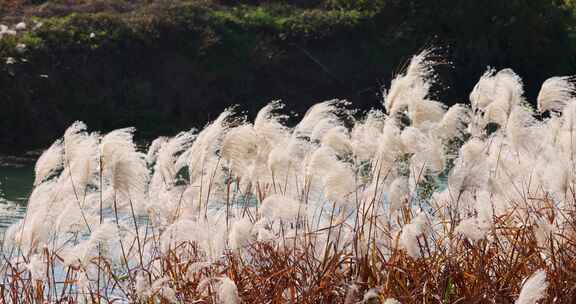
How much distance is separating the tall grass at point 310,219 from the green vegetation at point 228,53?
12.4m

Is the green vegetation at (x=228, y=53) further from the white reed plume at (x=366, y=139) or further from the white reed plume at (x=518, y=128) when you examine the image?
the white reed plume at (x=518, y=128)

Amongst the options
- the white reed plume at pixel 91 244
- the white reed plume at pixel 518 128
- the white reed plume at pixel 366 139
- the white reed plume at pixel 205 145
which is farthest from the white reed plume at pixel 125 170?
the white reed plume at pixel 518 128

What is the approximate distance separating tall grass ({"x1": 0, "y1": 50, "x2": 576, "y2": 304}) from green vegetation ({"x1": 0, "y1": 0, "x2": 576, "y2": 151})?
40.6ft

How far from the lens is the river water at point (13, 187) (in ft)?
38.6

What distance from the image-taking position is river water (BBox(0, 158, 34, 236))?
464 inches

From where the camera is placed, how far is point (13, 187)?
13984 millimetres

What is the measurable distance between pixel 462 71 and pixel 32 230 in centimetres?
1906

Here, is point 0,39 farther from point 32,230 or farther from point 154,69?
point 32,230

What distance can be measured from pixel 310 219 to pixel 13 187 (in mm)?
9582

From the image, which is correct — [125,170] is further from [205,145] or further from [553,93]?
[553,93]

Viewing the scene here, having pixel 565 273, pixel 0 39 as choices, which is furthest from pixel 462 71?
pixel 565 273

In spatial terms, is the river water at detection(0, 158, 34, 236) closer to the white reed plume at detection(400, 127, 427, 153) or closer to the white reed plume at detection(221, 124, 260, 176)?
the white reed plume at detection(221, 124, 260, 176)

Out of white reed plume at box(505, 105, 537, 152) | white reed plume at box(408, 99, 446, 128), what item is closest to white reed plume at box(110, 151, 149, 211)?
white reed plume at box(408, 99, 446, 128)

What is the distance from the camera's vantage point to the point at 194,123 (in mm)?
19328
